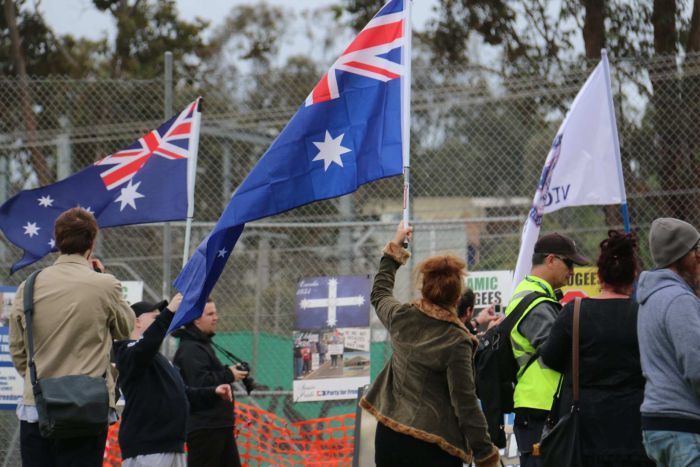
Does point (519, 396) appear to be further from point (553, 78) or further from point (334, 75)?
point (553, 78)

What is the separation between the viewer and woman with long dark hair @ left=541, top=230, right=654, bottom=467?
17.4ft

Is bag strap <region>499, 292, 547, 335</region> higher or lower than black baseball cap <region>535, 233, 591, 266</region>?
lower

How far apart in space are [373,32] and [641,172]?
5150 mm

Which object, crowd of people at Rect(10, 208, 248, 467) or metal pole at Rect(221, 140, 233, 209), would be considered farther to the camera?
metal pole at Rect(221, 140, 233, 209)

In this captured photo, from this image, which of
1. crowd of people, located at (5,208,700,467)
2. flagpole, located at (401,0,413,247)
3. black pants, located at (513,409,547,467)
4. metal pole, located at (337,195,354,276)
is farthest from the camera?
metal pole, located at (337,195,354,276)

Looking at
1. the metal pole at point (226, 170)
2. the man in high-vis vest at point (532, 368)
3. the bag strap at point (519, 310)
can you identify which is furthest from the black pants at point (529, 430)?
the metal pole at point (226, 170)

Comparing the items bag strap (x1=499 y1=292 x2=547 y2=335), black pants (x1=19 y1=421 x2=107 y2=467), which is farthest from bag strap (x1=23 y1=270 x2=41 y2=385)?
bag strap (x1=499 y1=292 x2=547 y2=335)

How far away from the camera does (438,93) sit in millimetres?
10648

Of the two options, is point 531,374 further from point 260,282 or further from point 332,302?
point 260,282

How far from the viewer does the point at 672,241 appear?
504cm

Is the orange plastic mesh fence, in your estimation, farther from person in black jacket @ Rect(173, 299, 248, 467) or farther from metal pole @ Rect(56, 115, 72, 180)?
metal pole @ Rect(56, 115, 72, 180)

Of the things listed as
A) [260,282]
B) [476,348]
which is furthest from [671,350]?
[260,282]

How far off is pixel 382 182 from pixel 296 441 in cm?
Answer: 385

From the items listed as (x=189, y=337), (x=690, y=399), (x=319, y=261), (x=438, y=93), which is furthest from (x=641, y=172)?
(x=690, y=399)
